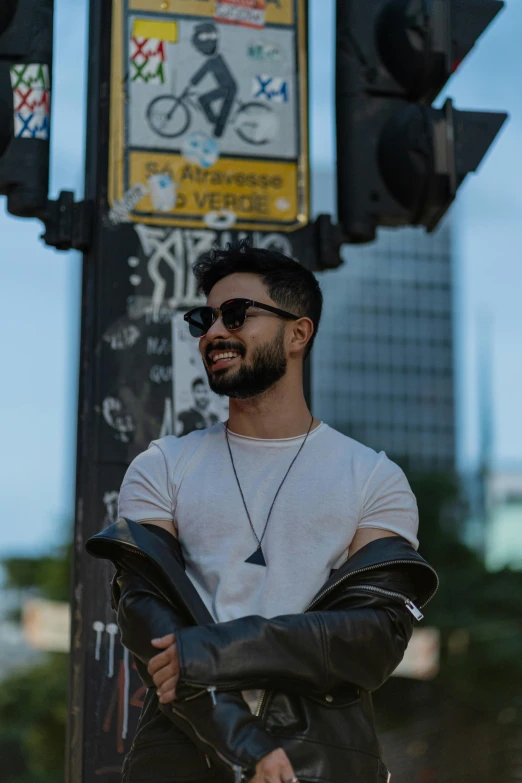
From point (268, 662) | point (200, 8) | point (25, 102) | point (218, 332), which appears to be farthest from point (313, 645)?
point (200, 8)

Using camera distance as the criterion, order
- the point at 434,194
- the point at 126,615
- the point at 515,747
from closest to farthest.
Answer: the point at 126,615, the point at 434,194, the point at 515,747

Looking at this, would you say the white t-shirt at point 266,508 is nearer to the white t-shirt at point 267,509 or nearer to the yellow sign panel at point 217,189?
the white t-shirt at point 267,509

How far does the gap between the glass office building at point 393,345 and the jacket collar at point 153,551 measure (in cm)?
10205

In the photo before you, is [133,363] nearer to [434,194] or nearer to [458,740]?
[434,194]

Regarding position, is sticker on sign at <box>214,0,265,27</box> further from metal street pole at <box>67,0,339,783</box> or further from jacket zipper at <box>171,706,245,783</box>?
jacket zipper at <box>171,706,245,783</box>

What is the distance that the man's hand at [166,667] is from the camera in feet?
9.89

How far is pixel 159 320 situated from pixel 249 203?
638mm

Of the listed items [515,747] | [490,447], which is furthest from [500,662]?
[490,447]

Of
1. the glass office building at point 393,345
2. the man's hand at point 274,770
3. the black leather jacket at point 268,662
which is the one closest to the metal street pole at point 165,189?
the black leather jacket at point 268,662

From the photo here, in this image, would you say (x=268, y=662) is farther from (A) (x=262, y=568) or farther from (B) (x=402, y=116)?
(B) (x=402, y=116)

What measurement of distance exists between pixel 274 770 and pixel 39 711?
43.3 metres

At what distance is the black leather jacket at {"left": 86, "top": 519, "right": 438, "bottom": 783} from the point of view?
9.89 ft

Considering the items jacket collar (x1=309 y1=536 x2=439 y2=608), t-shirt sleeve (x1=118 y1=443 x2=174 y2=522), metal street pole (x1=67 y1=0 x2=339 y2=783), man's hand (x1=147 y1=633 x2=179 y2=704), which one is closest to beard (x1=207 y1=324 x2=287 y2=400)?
t-shirt sleeve (x1=118 y1=443 x2=174 y2=522)

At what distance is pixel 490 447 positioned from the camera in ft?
323
